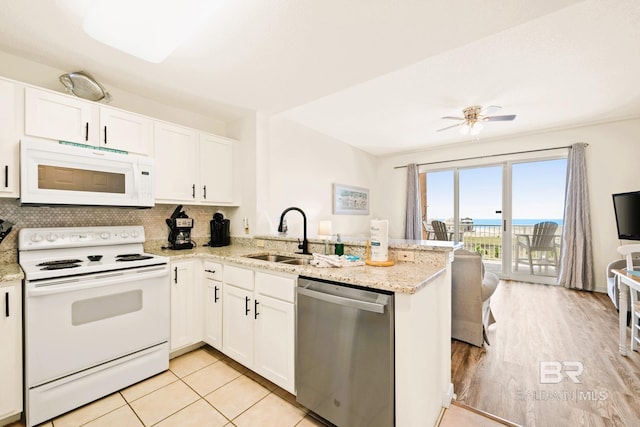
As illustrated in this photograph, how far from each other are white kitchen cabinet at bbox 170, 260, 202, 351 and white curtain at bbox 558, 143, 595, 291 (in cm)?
527

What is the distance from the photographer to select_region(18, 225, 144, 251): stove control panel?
1.91 metres

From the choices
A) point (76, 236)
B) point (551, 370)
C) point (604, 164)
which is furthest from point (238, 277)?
point (604, 164)

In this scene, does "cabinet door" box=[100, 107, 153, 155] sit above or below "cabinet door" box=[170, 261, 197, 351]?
above

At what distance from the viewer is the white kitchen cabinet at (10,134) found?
5.73ft

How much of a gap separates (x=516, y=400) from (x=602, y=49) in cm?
282

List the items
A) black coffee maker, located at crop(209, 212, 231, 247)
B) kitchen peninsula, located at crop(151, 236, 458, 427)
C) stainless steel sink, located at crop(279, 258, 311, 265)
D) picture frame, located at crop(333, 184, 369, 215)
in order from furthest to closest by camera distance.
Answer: picture frame, located at crop(333, 184, 369, 215)
black coffee maker, located at crop(209, 212, 231, 247)
stainless steel sink, located at crop(279, 258, 311, 265)
kitchen peninsula, located at crop(151, 236, 458, 427)

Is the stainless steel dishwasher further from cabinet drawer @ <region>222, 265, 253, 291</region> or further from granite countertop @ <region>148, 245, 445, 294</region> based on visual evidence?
cabinet drawer @ <region>222, 265, 253, 291</region>

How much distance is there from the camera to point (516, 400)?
171 centimetres

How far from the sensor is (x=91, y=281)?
5.57 ft

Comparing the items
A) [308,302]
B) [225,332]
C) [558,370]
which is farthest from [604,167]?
[225,332]

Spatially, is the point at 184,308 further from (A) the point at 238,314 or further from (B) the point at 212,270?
(A) the point at 238,314

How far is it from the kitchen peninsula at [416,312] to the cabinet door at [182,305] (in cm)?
49

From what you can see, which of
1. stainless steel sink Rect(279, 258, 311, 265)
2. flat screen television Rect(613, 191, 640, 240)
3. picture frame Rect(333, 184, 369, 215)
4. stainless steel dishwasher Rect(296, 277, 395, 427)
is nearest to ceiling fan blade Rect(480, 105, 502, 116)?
flat screen television Rect(613, 191, 640, 240)

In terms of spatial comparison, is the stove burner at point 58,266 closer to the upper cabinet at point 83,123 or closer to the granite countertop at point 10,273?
the granite countertop at point 10,273
